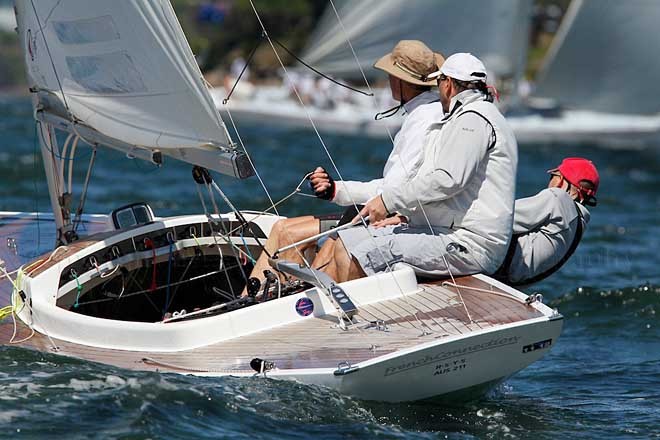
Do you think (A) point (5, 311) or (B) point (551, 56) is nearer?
(A) point (5, 311)

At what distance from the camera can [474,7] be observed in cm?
2622

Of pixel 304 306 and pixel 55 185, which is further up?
pixel 55 185

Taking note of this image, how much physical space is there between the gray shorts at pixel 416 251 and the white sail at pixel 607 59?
1831cm

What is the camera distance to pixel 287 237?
7.12m

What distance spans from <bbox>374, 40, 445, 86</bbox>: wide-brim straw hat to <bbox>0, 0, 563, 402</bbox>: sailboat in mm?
1051

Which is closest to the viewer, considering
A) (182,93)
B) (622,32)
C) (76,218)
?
(182,93)

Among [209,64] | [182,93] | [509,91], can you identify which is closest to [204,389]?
[182,93]

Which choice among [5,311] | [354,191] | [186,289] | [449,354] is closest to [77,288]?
[5,311]

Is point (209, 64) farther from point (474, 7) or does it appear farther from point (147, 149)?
point (147, 149)

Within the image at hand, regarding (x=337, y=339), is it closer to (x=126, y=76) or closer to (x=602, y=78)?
(x=126, y=76)

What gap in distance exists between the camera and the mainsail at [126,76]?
6387 millimetres

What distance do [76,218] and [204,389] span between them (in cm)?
244

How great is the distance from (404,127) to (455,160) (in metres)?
0.79

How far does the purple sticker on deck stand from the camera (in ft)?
20.3
